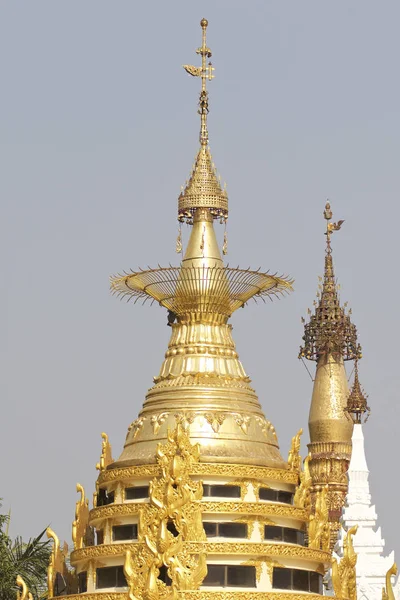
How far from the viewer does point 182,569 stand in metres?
42.4

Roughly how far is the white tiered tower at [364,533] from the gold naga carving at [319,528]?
26.0 feet

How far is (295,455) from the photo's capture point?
46438 millimetres

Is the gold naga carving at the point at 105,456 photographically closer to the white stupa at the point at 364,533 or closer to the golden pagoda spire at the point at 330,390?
the white stupa at the point at 364,533

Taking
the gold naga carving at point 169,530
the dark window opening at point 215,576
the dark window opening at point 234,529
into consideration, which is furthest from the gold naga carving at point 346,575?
the gold naga carving at point 169,530

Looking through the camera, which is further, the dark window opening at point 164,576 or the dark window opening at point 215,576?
the dark window opening at point 215,576

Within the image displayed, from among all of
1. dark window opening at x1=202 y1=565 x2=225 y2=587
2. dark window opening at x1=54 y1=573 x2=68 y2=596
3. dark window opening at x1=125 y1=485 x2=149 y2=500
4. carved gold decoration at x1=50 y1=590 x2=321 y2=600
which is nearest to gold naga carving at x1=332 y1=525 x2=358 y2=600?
carved gold decoration at x1=50 y1=590 x2=321 y2=600

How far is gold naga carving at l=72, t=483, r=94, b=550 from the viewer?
4638cm

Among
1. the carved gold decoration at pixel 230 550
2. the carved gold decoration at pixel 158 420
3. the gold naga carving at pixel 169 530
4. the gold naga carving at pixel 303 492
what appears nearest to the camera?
the gold naga carving at pixel 169 530

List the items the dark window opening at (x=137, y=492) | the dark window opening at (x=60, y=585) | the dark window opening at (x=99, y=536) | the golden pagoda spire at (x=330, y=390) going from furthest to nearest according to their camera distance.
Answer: the golden pagoda spire at (x=330, y=390), the dark window opening at (x=60, y=585), the dark window opening at (x=99, y=536), the dark window opening at (x=137, y=492)

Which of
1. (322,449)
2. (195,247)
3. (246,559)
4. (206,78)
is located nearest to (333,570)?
(246,559)

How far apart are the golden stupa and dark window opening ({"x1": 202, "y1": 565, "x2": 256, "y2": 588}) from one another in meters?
0.02

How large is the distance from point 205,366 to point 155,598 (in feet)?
24.0

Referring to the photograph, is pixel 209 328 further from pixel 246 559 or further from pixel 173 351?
pixel 246 559

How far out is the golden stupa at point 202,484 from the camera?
142 ft
